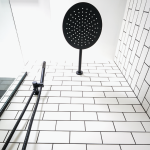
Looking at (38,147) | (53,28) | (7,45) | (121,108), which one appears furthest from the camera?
(53,28)

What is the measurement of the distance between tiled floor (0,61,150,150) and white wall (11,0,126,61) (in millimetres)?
364

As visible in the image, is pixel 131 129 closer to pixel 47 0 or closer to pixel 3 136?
pixel 3 136

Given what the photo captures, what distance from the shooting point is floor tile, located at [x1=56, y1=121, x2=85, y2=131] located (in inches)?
30.6

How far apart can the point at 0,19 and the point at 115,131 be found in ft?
3.55

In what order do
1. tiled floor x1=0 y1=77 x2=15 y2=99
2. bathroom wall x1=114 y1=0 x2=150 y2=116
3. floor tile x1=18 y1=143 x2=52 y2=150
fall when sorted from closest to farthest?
1. floor tile x1=18 y1=143 x2=52 y2=150
2. bathroom wall x1=114 y1=0 x2=150 y2=116
3. tiled floor x1=0 y1=77 x2=15 y2=99

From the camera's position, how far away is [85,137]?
74 cm

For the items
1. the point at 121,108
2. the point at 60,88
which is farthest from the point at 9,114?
the point at 121,108

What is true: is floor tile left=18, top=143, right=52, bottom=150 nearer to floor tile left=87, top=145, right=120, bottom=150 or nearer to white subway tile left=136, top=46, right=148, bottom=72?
floor tile left=87, top=145, right=120, bottom=150

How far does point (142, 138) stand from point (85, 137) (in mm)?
323

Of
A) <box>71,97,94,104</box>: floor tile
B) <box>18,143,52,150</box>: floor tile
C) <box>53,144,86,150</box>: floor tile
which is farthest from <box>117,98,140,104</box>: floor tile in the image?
<box>18,143,52,150</box>: floor tile

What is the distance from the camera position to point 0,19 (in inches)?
36.9

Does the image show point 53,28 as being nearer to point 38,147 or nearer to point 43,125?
point 43,125

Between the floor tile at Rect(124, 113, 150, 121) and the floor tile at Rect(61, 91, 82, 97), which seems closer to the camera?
Answer: the floor tile at Rect(124, 113, 150, 121)

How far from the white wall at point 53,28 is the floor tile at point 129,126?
34.7 inches
